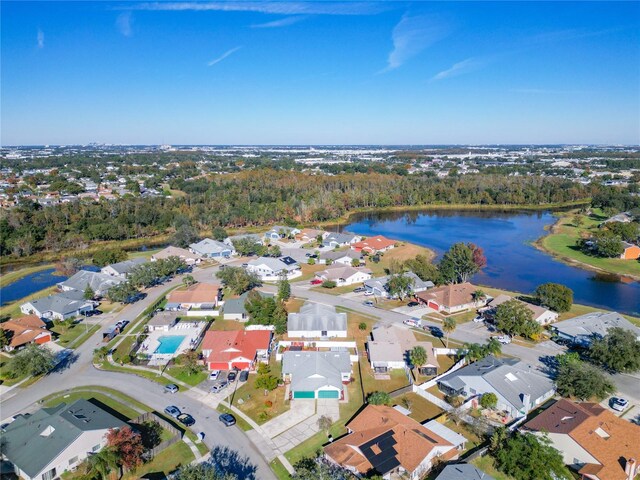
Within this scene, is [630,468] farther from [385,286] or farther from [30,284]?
[30,284]

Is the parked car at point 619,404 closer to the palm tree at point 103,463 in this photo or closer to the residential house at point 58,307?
the palm tree at point 103,463

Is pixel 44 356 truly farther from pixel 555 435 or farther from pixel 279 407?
pixel 555 435

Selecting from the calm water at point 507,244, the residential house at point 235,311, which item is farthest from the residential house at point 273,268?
the calm water at point 507,244

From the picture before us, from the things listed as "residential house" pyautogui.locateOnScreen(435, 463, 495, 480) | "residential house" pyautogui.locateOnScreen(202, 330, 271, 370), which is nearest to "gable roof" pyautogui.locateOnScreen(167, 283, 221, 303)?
"residential house" pyautogui.locateOnScreen(202, 330, 271, 370)

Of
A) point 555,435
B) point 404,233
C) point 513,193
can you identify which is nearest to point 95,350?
point 555,435

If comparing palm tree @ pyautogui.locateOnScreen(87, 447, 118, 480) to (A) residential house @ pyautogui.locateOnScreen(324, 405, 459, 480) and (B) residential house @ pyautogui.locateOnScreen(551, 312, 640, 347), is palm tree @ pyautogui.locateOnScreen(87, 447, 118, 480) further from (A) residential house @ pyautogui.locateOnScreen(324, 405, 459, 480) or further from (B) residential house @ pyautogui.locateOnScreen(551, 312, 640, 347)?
(B) residential house @ pyautogui.locateOnScreen(551, 312, 640, 347)
